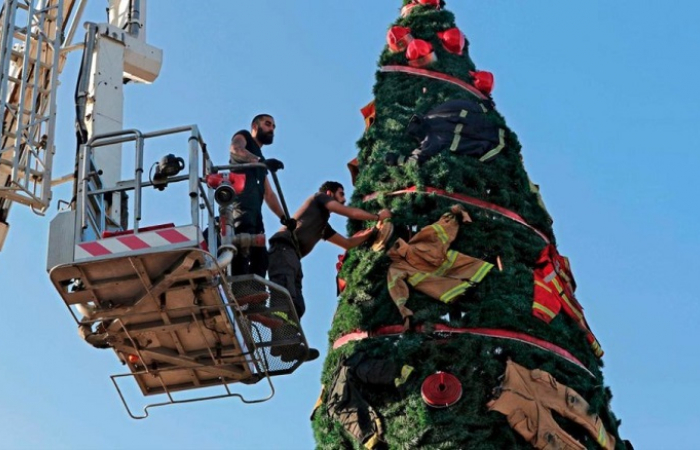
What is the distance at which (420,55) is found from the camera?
767 inches

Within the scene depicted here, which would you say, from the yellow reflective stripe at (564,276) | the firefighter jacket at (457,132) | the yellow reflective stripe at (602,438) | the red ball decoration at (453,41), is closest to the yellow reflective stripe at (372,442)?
the yellow reflective stripe at (602,438)

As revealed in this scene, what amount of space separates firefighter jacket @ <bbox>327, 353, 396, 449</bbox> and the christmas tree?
0.6 inches

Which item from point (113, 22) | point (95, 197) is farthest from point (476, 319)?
point (113, 22)

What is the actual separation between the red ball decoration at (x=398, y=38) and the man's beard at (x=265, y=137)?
8.36 ft

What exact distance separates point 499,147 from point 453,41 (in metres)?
2.14

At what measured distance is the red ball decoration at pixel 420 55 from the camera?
19484 millimetres

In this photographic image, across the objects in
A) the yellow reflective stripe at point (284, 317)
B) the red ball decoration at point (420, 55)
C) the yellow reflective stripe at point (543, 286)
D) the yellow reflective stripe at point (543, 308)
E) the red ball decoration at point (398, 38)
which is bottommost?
the yellow reflective stripe at point (284, 317)

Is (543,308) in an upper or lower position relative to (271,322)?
upper

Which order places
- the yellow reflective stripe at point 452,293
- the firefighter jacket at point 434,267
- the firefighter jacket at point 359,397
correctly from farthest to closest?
the firefighter jacket at point 434,267
the yellow reflective stripe at point 452,293
the firefighter jacket at point 359,397

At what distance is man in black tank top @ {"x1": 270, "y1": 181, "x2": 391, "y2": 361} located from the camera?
17312 mm

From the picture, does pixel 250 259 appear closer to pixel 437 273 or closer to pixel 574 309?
pixel 437 273

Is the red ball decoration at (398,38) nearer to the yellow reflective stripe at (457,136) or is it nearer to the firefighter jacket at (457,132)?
the firefighter jacket at (457,132)

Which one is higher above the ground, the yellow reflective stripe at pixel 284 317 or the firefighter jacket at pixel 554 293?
the firefighter jacket at pixel 554 293

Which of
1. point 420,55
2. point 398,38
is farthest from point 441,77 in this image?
point 398,38
